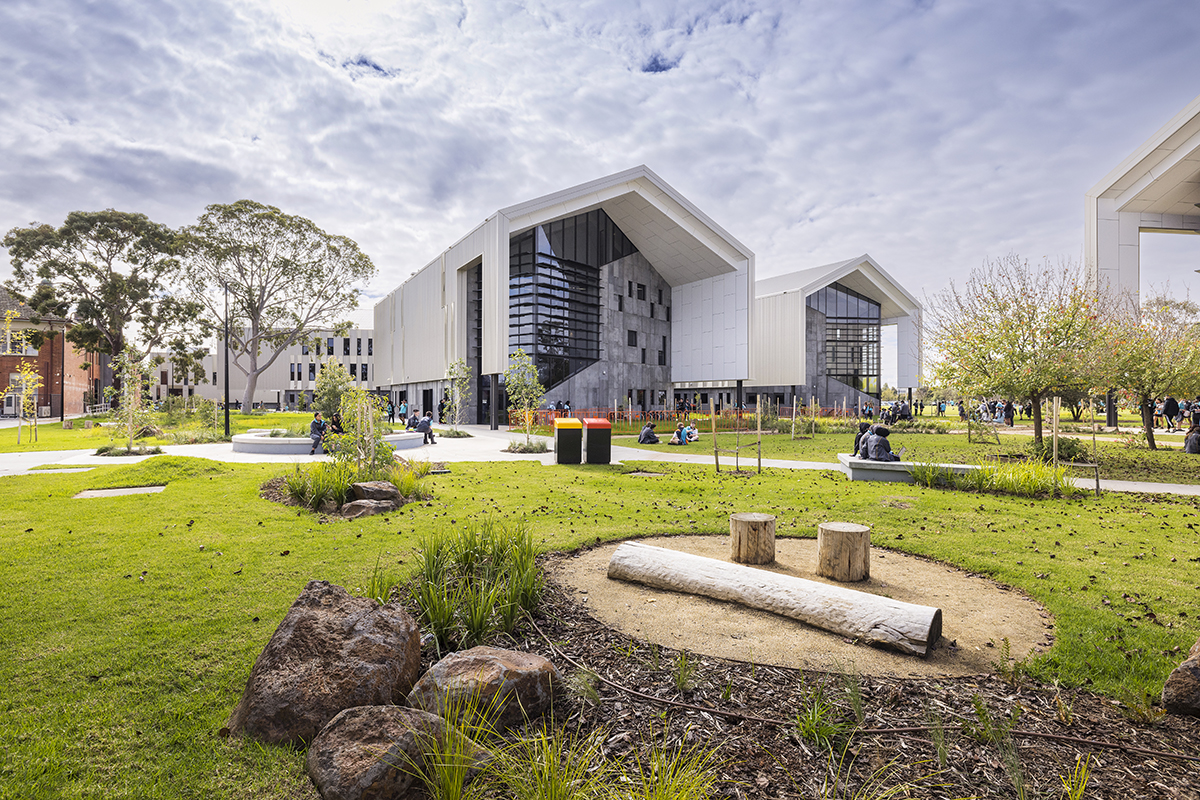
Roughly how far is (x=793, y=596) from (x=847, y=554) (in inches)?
59.6

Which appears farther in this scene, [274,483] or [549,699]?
[274,483]

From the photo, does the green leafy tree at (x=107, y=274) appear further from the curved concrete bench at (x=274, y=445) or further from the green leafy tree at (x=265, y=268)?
the curved concrete bench at (x=274, y=445)

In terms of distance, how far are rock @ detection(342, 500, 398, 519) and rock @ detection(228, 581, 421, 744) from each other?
5.57m

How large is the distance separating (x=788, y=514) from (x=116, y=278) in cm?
5345

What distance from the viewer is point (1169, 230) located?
87.6ft

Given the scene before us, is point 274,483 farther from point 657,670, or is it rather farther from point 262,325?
point 262,325

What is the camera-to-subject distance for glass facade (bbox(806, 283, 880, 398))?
1940 inches

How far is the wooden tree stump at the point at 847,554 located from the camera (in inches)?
238

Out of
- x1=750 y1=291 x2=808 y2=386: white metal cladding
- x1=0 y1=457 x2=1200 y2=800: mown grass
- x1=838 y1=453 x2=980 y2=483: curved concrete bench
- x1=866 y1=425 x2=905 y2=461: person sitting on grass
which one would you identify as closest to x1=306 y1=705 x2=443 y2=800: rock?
x1=0 y1=457 x2=1200 y2=800: mown grass

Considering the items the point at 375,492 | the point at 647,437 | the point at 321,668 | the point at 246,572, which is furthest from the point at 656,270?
the point at 321,668

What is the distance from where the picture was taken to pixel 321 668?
327 cm

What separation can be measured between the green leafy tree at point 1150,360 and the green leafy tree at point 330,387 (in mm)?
32002

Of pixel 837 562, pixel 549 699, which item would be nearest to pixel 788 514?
pixel 837 562

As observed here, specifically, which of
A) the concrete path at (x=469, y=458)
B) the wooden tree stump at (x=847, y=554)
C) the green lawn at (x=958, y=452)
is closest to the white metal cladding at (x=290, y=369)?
the concrete path at (x=469, y=458)
